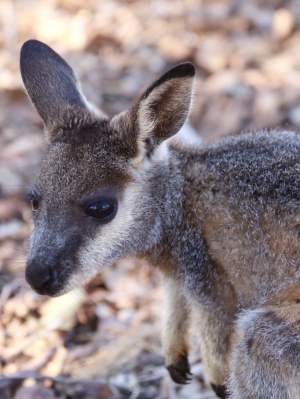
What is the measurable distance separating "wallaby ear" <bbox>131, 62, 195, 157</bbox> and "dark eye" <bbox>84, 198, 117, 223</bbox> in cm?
42

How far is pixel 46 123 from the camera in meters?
5.15

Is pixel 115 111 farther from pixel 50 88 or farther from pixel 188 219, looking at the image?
pixel 188 219

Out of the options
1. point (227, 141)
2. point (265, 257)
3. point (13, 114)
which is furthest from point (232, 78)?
point (265, 257)

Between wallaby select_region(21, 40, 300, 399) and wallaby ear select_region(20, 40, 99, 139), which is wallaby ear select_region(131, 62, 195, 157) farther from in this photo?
wallaby ear select_region(20, 40, 99, 139)

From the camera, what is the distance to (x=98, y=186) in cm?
463

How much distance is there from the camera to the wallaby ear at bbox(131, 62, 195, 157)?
14.4ft

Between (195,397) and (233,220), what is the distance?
1.57 meters

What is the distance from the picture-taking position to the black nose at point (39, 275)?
14.5 ft

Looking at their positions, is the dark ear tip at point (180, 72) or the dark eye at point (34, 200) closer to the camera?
the dark ear tip at point (180, 72)

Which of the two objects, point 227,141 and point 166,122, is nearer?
point 166,122

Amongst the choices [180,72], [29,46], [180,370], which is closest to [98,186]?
[180,72]

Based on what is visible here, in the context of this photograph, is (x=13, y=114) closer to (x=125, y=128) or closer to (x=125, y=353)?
(x=125, y=353)

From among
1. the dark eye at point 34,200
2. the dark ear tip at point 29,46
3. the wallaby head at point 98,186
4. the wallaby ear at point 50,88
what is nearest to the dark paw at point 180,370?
the wallaby head at point 98,186

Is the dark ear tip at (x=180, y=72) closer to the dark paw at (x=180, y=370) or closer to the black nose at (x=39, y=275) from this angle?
the black nose at (x=39, y=275)
